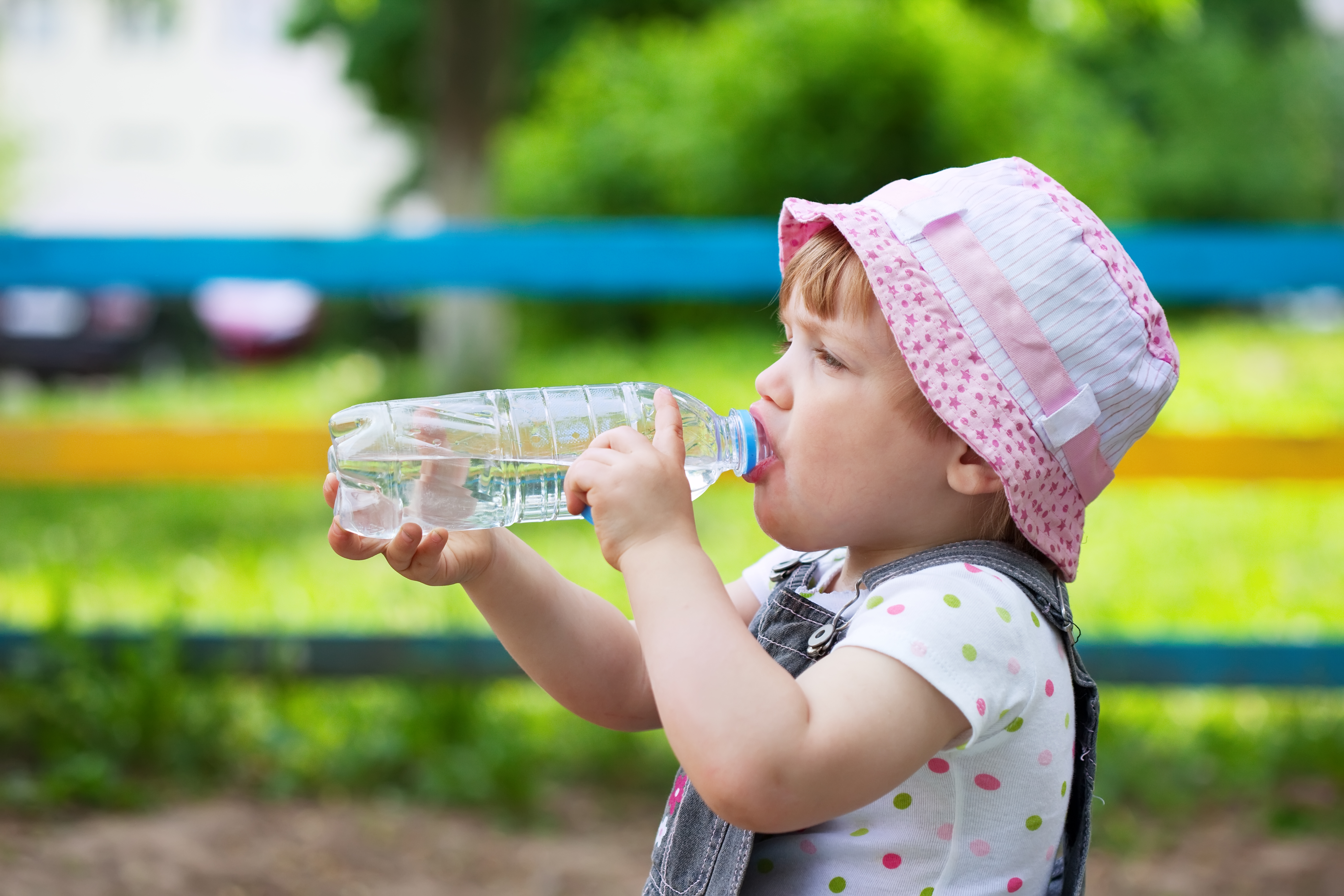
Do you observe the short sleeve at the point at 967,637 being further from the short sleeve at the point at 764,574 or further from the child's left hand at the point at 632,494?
the short sleeve at the point at 764,574

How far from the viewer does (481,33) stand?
7.44 meters

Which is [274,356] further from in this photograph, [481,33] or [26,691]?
[26,691]

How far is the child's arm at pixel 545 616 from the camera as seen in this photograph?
1450 mm

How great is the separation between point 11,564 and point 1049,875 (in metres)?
4.96

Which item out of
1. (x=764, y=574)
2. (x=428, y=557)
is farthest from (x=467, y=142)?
→ (x=428, y=557)

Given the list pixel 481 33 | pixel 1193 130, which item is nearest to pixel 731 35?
pixel 481 33

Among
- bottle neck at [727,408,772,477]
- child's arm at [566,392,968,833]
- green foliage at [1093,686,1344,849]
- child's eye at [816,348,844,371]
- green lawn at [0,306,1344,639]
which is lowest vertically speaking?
green lawn at [0,306,1344,639]

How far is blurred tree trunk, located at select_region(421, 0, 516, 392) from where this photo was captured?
→ 745cm

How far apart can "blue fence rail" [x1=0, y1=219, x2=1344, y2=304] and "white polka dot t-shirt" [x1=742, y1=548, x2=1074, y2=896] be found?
211 cm

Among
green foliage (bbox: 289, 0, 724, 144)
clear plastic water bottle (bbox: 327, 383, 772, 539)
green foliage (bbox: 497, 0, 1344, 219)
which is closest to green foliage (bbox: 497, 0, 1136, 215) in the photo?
green foliage (bbox: 497, 0, 1344, 219)

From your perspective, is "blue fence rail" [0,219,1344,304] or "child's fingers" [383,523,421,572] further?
"blue fence rail" [0,219,1344,304]

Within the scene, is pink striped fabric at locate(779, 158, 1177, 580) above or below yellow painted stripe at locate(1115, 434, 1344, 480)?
above

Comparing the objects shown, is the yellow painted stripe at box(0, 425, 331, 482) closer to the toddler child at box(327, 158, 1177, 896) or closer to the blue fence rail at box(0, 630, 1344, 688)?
the blue fence rail at box(0, 630, 1344, 688)

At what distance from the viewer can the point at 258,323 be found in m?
18.1
